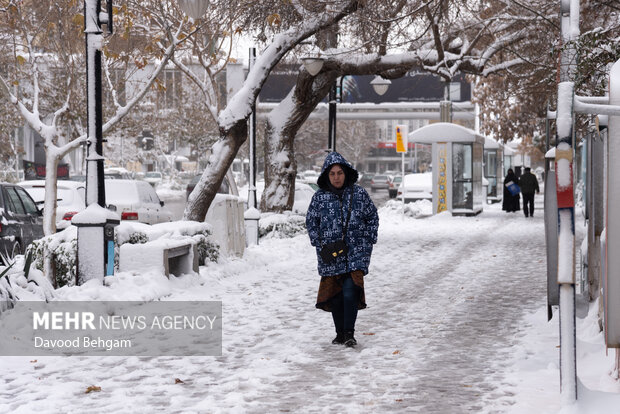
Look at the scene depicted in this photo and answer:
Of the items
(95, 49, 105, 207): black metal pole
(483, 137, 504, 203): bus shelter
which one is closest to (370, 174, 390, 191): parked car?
(483, 137, 504, 203): bus shelter

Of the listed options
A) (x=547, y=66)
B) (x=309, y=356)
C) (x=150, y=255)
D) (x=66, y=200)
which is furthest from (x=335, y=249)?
(x=66, y=200)

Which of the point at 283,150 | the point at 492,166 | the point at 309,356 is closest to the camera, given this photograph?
the point at 309,356

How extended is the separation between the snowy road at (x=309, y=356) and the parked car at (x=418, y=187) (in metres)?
23.3

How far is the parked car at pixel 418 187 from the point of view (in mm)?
38250

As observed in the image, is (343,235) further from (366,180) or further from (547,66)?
(366,180)

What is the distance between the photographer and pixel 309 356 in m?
7.76

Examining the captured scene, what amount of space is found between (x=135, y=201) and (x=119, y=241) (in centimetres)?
911

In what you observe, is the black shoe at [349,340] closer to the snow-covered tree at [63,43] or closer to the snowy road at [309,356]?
the snowy road at [309,356]

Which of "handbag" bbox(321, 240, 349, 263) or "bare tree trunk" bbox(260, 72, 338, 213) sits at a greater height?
"bare tree trunk" bbox(260, 72, 338, 213)

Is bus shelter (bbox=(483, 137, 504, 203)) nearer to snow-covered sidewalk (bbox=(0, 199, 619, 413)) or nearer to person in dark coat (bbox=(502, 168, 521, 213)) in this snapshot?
person in dark coat (bbox=(502, 168, 521, 213))

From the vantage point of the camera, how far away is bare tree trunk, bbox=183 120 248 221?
1672 cm

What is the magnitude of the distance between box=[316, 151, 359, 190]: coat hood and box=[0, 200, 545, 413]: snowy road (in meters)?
1.46

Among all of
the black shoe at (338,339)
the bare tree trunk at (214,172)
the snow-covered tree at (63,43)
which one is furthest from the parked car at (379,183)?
the black shoe at (338,339)

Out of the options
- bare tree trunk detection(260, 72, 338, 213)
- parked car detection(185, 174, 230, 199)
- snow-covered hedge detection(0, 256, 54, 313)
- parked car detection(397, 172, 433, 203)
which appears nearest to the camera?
snow-covered hedge detection(0, 256, 54, 313)
